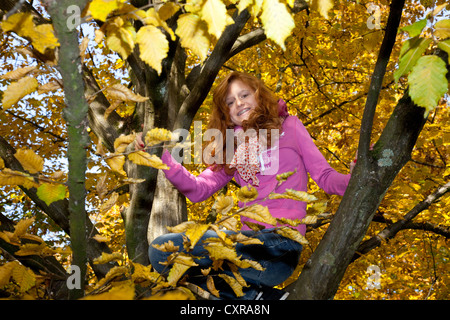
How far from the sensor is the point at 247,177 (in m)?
2.46

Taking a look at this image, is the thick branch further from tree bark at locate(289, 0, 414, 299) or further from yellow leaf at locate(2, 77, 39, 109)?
yellow leaf at locate(2, 77, 39, 109)

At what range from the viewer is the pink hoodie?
2.15 m

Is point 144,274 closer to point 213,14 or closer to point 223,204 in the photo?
point 223,204

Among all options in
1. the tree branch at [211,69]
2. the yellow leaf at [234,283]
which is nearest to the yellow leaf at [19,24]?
the yellow leaf at [234,283]

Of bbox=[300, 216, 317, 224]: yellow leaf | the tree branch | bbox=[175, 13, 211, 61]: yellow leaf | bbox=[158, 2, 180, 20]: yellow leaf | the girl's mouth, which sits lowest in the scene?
bbox=[300, 216, 317, 224]: yellow leaf

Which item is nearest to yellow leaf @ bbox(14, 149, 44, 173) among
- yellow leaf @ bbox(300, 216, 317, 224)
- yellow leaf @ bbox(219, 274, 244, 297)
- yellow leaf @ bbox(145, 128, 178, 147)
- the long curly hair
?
yellow leaf @ bbox(145, 128, 178, 147)

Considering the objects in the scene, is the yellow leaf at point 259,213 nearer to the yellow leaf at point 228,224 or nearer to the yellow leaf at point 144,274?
the yellow leaf at point 228,224

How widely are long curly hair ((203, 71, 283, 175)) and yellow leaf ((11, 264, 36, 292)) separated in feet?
5.28

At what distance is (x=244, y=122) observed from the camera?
2.58m

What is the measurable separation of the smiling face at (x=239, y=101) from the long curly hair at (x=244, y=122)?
3 cm

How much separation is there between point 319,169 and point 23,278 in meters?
1.57

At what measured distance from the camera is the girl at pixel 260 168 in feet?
6.39
